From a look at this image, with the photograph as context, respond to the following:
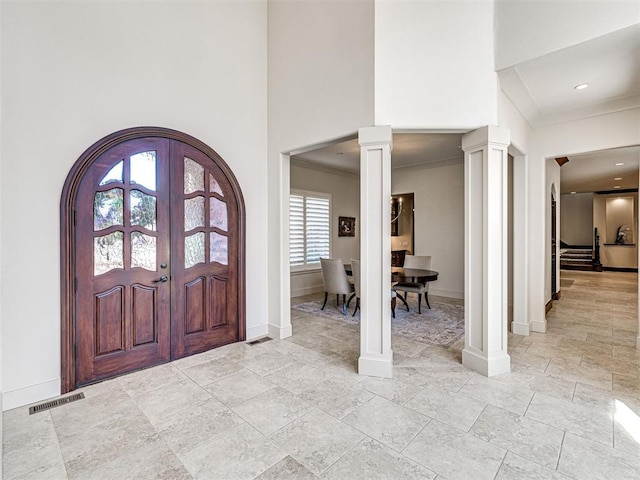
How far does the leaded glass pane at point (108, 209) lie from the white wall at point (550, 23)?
12.5 feet

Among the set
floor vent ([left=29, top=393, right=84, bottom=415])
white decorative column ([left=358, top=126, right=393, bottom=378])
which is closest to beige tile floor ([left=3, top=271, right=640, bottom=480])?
floor vent ([left=29, top=393, right=84, bottom=415])

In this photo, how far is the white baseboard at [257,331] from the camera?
13.1 ft

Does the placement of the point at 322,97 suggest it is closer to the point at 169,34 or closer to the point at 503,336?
the point at 169,34

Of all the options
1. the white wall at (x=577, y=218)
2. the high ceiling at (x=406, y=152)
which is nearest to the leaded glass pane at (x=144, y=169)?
the high ceiling at (x=406, y=152)

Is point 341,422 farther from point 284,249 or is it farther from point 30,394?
point 30,394

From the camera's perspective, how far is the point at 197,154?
11.4 feet

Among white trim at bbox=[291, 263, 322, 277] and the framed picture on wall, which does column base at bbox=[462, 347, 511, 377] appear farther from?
the framed picture on wall

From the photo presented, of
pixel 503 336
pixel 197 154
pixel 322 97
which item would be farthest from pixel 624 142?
pixel 197 154

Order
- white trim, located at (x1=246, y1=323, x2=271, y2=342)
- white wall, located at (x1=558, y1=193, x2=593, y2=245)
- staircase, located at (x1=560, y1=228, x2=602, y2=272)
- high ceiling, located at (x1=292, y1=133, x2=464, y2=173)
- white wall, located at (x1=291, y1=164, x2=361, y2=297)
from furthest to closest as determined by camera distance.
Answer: white wall, located at (x1=558, y1=193, x2=593, y2=245), staircase, located at (x1=560, y1=228, x2=602, y2=272), white wall, located at (x1=291, y1=164, x2=361, y2=297), high ceiling, located at (x1=292, y1=133, x2=464, y2=173), white trim, located at (x1=246, y1=323, x2=271, y2=342)

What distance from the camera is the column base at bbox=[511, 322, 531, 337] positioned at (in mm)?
4152

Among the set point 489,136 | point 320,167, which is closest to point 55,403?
point 489,136

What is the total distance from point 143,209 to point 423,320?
13.6ft

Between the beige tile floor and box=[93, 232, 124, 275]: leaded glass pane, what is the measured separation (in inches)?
41.9

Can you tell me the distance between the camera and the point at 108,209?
2895mm
